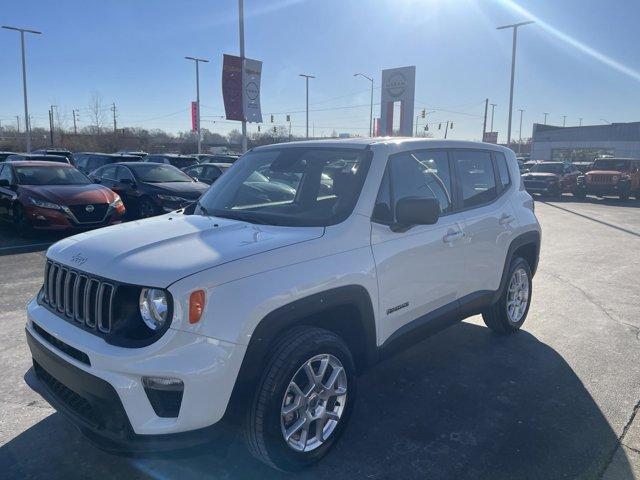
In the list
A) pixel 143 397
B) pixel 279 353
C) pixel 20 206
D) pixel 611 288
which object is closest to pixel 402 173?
pixel 279 353

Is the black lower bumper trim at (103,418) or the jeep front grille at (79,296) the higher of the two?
the jeep front grille at (79,296)

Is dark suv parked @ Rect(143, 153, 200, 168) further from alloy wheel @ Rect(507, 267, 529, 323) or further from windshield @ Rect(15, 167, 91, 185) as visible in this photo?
alloy wheel @ Rect(507, 267, 529, 323)

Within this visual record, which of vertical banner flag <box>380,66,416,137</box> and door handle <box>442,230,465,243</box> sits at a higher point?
vertical banner flag <box>380,66,416,137</box>

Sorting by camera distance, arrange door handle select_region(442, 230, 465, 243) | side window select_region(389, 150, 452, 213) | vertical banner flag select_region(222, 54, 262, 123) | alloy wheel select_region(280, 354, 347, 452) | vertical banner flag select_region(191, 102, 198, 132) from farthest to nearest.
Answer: vertical banner flag select_region(191, 102, 198, 132) < vertical banner flag select_region(222, 54, 262, 123) < door handle select_region(442, 230, 465, 243) < side window select_region(389, 150, 452, 213) < alloy wheel select_region(280, 354, 347, 452)

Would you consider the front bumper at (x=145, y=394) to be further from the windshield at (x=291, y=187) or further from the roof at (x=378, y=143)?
the roof at (x=378, y=143)

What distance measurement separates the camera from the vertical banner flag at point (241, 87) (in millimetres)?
18016

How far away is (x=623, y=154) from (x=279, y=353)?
6289 cm

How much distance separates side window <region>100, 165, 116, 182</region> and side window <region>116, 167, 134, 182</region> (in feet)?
0.62

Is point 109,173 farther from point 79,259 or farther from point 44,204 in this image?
point 79,259

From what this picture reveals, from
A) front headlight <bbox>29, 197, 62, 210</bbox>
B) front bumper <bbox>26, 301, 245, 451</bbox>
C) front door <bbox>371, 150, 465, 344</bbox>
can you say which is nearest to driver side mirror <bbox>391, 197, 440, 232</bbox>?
front door <bbox>371, 150, 465, 344</bbox>

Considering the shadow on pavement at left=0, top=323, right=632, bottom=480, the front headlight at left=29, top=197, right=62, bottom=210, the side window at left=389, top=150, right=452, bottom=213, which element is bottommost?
the shadow on pavement at left=0, top=323, right=632, bottom=480

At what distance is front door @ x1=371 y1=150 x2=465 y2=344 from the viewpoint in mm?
3357

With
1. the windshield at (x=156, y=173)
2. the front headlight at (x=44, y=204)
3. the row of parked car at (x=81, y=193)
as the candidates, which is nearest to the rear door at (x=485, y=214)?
the row of parked car at (x=81, y=193)

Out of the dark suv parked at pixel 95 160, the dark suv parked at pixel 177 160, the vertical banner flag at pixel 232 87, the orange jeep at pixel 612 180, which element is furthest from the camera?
the orange jeep at pixel 612 180
